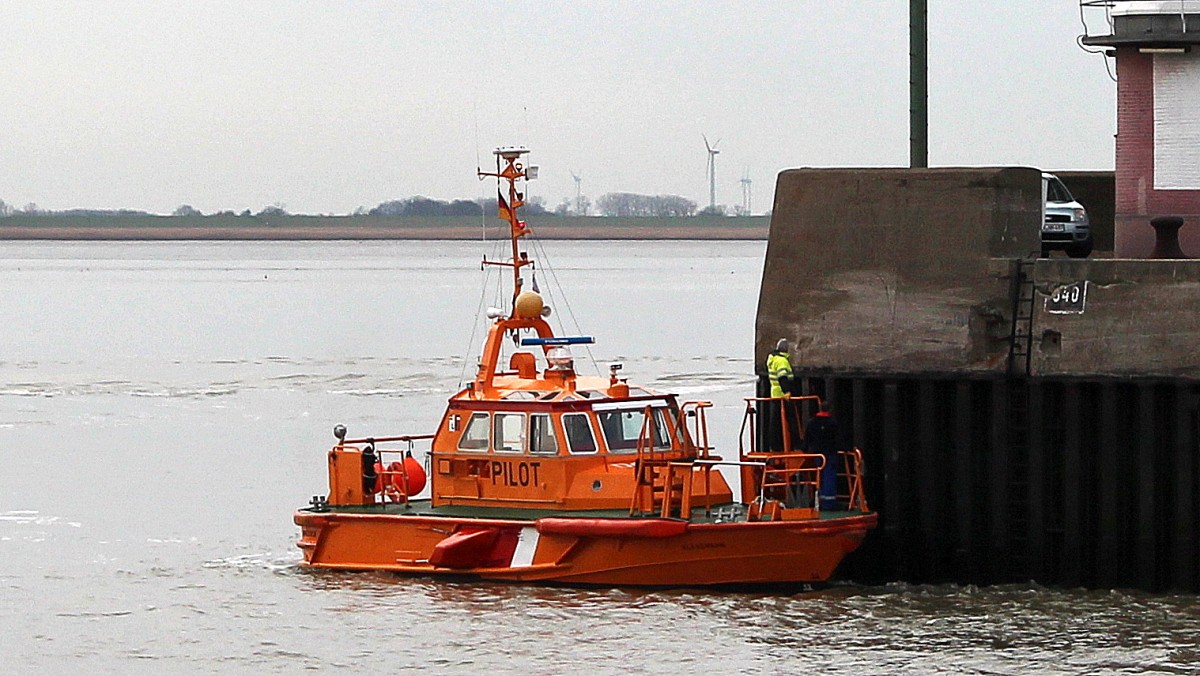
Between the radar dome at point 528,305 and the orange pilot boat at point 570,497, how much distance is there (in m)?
0.02

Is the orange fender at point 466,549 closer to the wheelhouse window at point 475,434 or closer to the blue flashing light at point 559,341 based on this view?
the wheelhouse window at point 475,434

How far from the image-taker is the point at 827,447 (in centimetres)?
1753

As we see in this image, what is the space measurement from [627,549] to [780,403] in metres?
1.82

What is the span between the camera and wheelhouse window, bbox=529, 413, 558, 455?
18.4 m

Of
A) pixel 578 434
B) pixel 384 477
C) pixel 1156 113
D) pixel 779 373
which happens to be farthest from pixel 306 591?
pixel 1156 113

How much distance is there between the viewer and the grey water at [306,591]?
1650 centimetres

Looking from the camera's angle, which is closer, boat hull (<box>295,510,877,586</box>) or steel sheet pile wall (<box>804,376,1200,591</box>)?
steel sheet pile wall (<box>804,376,1200,591</box>)

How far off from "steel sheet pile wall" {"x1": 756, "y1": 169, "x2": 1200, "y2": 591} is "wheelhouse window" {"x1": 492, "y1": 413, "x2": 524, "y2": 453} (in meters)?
2.23

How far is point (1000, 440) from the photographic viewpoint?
17453mm

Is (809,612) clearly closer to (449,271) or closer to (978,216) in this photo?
(978,216)

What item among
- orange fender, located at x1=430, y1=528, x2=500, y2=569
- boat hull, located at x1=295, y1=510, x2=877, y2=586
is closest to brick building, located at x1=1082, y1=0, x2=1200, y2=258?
boat hull, located at x1=295, y1=510, x2=877, y2=586

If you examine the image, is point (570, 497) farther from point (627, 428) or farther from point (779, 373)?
point (779, 373)

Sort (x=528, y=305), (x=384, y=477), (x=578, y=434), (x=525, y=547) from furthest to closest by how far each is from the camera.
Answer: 1. (x=384, y=477)
2. (x=528, y=305)
3. (x=578, y=434)
4. (x=525, y=547)

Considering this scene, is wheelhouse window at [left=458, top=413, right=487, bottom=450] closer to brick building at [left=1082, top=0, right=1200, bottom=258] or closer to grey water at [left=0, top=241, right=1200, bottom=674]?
grey water at [left=0, top=241, right=1200, bottom=674]
